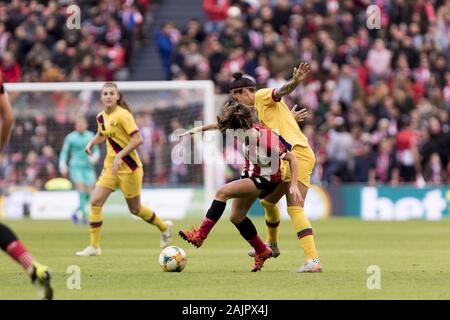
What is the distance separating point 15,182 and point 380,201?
28.6ft

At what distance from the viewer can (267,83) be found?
29.7m

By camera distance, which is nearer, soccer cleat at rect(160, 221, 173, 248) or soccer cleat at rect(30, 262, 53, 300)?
soccer cleat at rect(30, 262, 53, 300)

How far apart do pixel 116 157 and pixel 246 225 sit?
409cm

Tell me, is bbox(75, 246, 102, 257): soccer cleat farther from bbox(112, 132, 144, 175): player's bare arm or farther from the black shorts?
the black shorts

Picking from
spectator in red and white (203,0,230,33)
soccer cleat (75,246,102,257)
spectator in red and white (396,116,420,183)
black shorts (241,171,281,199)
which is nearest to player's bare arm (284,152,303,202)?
black shorts (241,171,281,199)

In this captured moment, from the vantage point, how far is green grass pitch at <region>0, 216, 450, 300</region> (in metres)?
11.3

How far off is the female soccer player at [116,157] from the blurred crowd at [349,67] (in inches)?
470

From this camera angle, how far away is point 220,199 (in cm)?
1305

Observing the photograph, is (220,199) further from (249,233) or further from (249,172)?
(249,233)

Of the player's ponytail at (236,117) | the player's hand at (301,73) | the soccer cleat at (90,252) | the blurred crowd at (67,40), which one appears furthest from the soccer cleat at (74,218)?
the player's hand at (301,73)

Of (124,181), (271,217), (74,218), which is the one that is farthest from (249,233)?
(74,218)

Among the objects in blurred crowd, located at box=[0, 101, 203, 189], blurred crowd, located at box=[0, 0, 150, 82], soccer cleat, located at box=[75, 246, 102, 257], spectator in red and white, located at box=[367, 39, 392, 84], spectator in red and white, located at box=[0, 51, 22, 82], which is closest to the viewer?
soccer cleat, located at box=[75, 246, 102, 257]

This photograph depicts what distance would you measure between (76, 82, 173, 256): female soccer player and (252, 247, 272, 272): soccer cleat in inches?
150

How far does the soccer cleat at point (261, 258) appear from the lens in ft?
44.3
